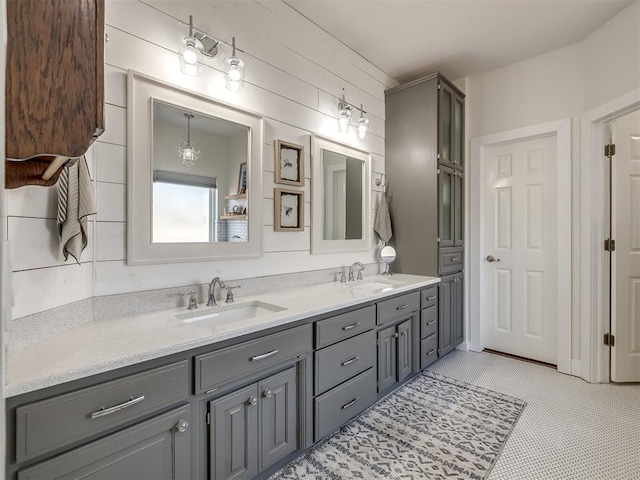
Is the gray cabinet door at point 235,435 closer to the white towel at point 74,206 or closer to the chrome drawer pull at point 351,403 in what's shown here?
the chrome drawer pull at point 351,403

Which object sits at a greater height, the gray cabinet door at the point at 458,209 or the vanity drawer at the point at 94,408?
the gray cabinet door at the point at 458,209

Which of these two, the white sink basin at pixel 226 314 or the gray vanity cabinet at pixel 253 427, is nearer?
the gray vanity cabinet at pixel 253 427

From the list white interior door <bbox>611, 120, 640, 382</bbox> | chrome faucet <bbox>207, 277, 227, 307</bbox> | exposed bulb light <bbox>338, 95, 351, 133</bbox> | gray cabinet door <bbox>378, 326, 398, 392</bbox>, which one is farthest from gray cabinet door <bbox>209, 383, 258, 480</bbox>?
white interior door <bbox>611, 120, 640, 382</bbox>

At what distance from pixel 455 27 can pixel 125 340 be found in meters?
3.02

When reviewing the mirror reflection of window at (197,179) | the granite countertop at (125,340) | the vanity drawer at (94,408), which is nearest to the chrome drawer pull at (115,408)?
the vanity drawer at (94,408)

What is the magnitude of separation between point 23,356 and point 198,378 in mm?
544

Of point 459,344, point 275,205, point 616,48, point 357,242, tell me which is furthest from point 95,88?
point 459,344

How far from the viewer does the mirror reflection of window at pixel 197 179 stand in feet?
5.40

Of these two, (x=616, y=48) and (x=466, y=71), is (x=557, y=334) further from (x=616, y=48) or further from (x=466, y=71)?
(x=466, y=71)

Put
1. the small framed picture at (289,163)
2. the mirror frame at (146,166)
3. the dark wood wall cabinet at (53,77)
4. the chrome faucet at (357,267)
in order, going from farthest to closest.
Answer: the chrome faucet at (357,267), the small framed picture at (289,163), the mirror frame at (146,166), the dark wood wall cabinet at (53,77)

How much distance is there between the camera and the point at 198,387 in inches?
48.4

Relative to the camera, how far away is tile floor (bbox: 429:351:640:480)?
1656 millimetres

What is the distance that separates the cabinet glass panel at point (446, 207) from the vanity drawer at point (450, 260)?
0.11 meters

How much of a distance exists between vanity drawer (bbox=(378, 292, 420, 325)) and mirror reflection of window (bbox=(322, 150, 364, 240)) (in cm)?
69
